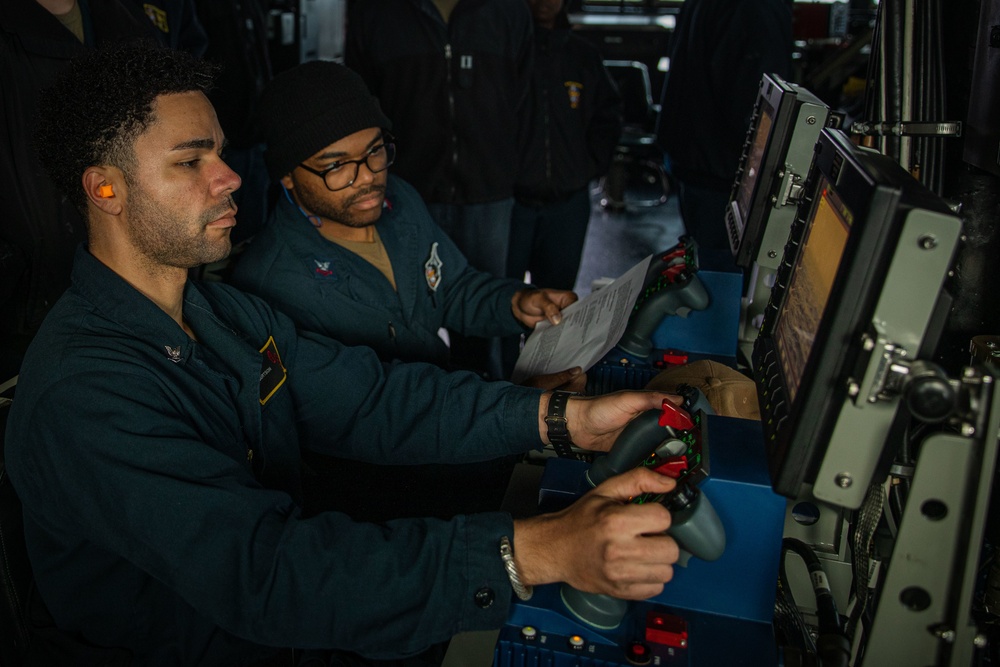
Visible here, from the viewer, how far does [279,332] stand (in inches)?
59.4

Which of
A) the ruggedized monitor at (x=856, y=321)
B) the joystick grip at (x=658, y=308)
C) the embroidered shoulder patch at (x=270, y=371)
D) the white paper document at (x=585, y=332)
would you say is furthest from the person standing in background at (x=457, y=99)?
the ruggedized monitor at (x=856, y=321)

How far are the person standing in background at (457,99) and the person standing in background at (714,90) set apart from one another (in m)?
0.60

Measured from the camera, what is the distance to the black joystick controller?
5.99ft

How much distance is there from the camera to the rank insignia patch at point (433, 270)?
82.3 inches

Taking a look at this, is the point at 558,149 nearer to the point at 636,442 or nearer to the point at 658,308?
the point at 658,308

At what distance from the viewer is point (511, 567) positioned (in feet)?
3.37

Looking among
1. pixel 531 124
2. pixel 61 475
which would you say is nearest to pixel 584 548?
pixel 61 475

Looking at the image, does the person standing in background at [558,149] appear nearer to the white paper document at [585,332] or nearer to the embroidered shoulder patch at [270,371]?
the white paper document at [585,332]

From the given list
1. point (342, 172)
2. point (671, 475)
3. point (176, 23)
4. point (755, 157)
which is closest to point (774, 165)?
point (755, 157)

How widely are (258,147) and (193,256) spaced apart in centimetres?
260

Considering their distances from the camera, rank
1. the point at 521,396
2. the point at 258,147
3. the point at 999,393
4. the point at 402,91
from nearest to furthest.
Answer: the point at 999,393 < the point at 521,396 < the point at 402,91 < the point at 258,147

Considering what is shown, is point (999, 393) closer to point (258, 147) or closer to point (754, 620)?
point (754, 620)

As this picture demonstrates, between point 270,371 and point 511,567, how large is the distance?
1.96 feet

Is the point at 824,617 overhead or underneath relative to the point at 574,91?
underneath
